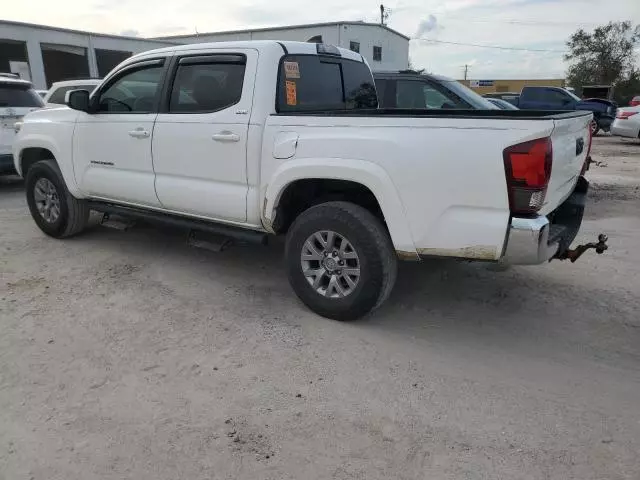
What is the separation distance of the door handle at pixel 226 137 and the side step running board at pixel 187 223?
72cm

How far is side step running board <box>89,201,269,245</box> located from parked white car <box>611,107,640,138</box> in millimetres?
15108

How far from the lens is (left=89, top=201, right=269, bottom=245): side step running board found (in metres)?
4.09

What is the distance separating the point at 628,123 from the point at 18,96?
621 inches

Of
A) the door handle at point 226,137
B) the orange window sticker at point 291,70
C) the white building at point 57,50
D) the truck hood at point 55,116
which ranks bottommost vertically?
the door handle at point 226,137

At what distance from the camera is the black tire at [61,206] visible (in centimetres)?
543

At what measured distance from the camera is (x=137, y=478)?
7.53 ft

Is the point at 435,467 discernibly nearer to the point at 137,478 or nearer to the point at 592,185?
the point at 137,478

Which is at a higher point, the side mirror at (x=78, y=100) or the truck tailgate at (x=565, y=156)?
the side mirror at (x=78, y=100)

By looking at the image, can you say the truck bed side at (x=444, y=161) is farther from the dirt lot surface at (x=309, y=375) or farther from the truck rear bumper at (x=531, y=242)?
the dirt lot surface at (x=309, y=375)

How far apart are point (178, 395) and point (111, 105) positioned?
315cm

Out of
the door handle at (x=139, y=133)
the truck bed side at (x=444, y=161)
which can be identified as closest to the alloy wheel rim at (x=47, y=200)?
the door handle at (x=139, y=133)

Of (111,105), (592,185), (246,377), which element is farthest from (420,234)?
(592,185)

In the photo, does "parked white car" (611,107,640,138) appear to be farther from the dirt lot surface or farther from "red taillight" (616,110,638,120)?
the dirt lot surface

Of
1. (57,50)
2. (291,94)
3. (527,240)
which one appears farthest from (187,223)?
(57,50)
